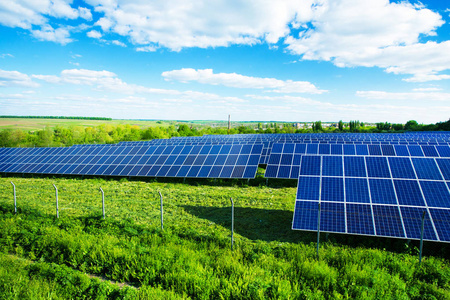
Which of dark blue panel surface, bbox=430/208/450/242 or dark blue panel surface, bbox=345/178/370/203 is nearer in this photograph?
dark blue panel surface, bbox=430/208/450/242

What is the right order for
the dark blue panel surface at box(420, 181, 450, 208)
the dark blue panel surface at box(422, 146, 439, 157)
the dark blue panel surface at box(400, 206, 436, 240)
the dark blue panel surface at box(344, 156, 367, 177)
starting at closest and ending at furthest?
the dark blue panel surface at box(400, 206, 436, 240), the dark blue panel surface at box(420, 181, 450, 208), the dark blue panel surface at box(344, 156, 367, 177), the dark blue panel surface at box(422, 146, 439, 157)

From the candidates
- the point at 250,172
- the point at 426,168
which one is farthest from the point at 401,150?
the point at 250,172

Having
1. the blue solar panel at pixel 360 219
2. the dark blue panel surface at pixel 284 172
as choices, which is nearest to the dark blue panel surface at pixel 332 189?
the blue solar panel at pixel 360 219

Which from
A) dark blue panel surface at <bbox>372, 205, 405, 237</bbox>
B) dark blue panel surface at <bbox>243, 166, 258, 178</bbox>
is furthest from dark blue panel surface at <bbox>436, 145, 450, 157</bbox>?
dark blue panel surface at <bbox>372, 205, 405, 237</bbox>

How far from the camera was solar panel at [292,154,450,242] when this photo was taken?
379 inches

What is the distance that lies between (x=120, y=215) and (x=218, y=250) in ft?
22.6

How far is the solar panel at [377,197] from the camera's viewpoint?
31.6 feet

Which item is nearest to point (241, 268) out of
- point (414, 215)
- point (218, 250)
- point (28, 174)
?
point (218, 250)

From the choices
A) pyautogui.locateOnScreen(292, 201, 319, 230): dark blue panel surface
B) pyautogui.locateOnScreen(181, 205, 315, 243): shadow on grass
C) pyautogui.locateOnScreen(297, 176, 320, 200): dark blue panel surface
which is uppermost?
pyautogui.locateOnScreen(297, 176, 320, 200): dark blue panel surface

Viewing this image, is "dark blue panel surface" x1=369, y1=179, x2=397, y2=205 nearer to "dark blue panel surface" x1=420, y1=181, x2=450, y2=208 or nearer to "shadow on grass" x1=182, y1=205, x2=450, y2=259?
"dark blue panel surface" x1=420, y1=181, x2=450, y2=208

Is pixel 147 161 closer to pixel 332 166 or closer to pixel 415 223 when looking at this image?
pixel 332 166

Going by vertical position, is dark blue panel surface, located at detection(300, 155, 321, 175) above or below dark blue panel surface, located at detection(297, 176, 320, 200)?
above

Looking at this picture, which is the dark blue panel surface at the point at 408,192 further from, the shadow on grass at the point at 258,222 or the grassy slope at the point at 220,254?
the shadow on grass at the point at 258,222

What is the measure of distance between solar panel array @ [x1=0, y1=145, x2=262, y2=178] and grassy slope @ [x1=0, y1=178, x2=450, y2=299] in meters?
7.83
